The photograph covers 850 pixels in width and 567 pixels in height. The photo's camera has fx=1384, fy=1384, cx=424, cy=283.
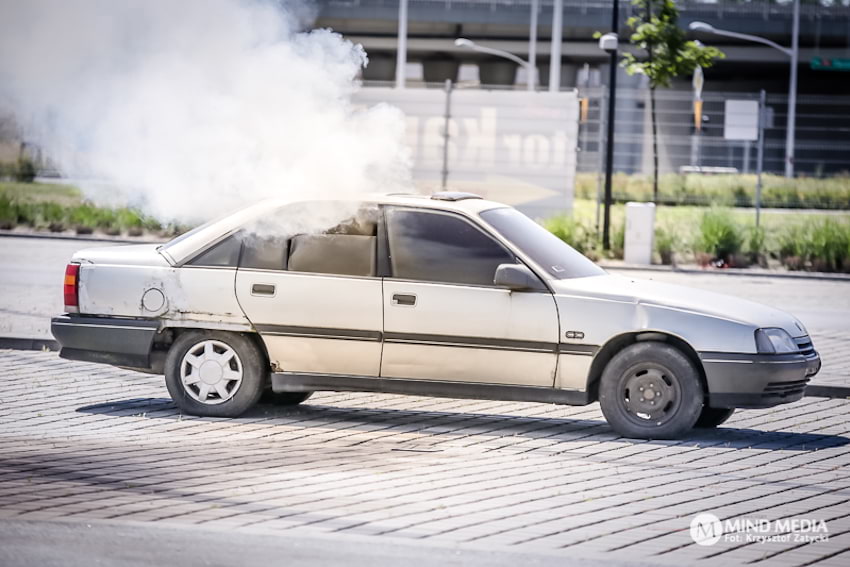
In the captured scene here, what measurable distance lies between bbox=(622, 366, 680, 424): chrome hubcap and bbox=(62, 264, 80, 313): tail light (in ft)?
12.0

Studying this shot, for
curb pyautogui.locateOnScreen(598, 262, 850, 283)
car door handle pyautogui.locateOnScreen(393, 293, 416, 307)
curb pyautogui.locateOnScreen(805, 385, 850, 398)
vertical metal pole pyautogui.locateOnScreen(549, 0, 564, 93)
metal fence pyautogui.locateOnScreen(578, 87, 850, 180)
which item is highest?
vertical metal pole pyautogui.locateOnScreen(549, 0, 564, 93)

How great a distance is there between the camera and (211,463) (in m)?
7.45

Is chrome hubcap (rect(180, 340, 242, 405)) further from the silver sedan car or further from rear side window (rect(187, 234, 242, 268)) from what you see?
rear side window (rect(187, 234, 242, 268))

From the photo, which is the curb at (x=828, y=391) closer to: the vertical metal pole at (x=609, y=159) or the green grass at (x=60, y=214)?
the vertical metal pole at (x=609, y=159)

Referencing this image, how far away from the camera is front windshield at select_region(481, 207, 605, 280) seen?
9.01 m

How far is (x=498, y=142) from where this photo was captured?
26.8 metres

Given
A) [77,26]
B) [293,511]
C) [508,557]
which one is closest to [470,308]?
[293,511]

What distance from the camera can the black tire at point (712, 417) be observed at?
360 inches

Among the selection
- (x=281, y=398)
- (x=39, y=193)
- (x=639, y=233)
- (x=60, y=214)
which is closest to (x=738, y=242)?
(x=639, y=233)

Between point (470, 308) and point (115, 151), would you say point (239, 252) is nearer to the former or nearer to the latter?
point (470, 308)

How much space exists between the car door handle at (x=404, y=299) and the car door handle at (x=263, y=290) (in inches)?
32.1

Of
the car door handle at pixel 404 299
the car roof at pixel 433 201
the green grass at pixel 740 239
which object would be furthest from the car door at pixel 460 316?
the green grass at pixel 740 239

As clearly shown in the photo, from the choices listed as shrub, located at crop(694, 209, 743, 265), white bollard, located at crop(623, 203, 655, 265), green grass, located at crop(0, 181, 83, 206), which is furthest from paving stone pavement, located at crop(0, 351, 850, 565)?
green grass, located at crop(0, 181, 83, 206)

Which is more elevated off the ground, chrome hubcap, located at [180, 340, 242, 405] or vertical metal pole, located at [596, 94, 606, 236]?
vertical metal pole, located at [596, 94, 606, 236]
